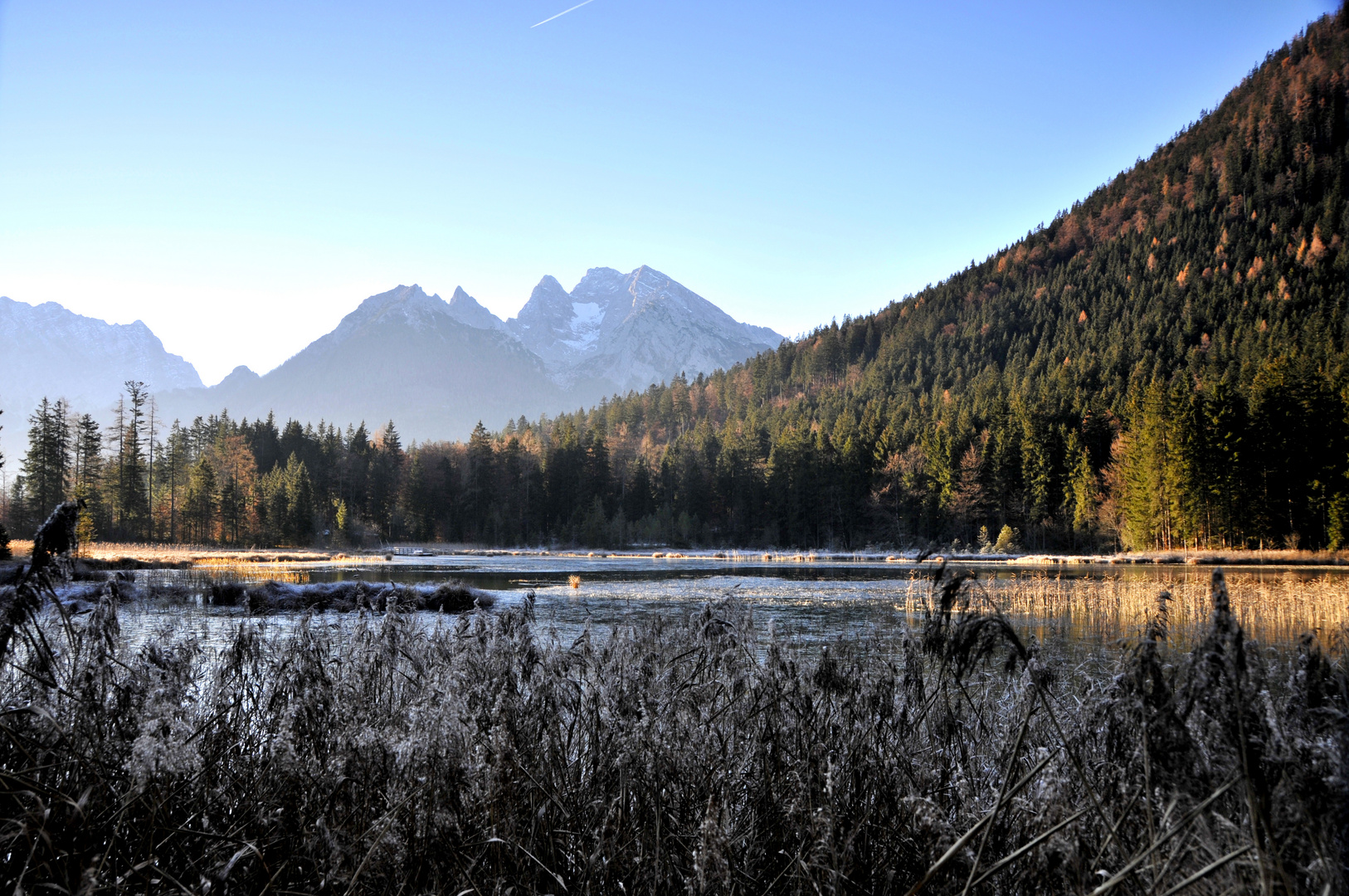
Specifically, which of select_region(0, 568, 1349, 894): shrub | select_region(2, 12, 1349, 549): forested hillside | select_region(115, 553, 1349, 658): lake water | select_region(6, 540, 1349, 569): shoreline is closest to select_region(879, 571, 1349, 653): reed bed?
select_region(115, 553, 1349, 658): lake water

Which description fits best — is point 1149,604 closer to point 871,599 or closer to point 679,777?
point 871,599

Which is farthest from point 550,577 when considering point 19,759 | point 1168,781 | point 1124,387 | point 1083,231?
point 1083,231

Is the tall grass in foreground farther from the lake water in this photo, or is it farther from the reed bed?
the reed bed

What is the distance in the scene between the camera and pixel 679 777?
3711mm

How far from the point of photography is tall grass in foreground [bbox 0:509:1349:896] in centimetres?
177

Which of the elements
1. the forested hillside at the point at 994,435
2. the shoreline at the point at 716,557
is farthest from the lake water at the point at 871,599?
the forested hillside at the point at 994,435

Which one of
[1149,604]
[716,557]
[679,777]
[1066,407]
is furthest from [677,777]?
[1066,407]

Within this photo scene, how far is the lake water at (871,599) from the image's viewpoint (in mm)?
13117

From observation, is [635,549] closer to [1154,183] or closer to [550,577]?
[550,577]

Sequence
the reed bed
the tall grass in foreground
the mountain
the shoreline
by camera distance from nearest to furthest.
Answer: the tall grass in foreground → the reed bed → the shoreline → the mountain

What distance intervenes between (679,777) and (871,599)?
19.9 meters

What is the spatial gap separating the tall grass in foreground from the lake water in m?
0.66

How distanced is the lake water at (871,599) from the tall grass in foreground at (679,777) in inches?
26.1

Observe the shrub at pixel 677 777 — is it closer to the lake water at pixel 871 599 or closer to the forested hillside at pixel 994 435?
the lake water at pixel 871 599
